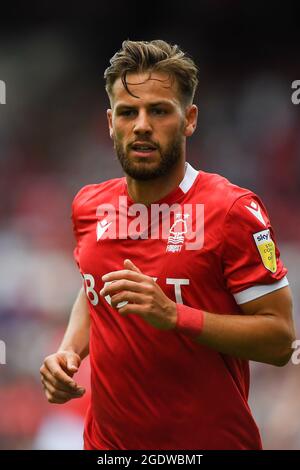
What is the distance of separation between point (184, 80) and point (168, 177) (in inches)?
15.9

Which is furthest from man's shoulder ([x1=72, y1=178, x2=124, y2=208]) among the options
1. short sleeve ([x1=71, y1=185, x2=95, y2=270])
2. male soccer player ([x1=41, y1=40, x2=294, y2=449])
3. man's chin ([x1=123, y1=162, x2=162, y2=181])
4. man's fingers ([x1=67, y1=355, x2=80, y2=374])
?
man's fingers ([x1=67, y1=355, x2=80, y2=374])

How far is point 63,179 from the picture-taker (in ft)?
27.2

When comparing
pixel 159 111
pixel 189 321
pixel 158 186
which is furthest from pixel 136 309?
pixel 159 111

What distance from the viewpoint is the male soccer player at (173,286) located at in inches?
116

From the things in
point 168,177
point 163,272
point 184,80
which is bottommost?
point 163,272

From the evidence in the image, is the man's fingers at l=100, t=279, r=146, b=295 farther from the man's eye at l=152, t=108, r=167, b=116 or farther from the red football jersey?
the man's eye at l=152, t=108, r=167, b=116

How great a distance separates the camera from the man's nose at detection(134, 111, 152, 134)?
120 inches

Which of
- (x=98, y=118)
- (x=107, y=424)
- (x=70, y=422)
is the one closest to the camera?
(x=107, y=424)

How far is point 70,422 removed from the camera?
242 inches

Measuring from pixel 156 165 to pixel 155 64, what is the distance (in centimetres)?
42

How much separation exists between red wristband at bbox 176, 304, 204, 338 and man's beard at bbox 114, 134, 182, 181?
2.04ft

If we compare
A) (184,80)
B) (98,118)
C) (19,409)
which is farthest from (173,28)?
(184,80)

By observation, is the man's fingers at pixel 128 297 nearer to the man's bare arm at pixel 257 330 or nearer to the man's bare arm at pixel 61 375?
the man's bare arm at pixel 257 330

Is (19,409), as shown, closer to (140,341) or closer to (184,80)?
(140,341)
